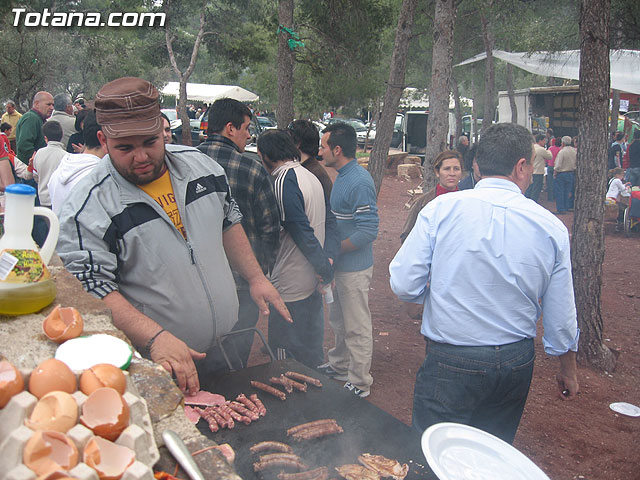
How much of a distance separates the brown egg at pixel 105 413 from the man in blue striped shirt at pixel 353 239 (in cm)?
347

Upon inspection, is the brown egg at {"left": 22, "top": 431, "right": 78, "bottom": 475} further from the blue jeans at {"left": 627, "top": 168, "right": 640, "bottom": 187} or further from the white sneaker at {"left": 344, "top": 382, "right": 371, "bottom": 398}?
the blue jeans at {"left": 627, "top": 168, "right": 640, "bottom": 187}

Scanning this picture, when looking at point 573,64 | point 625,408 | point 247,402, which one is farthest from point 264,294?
point 573,64

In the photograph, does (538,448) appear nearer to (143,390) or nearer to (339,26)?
(143,390)

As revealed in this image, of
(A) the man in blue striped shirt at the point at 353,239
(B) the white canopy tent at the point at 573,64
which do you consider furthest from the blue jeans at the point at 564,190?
(A) the man in blue striped shirt at the point at 353,239

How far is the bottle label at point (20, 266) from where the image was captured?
176 cm

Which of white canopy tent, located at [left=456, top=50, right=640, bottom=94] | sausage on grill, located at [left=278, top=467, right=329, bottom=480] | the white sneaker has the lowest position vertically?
the white sneaker

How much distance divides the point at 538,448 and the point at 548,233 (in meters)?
2.44

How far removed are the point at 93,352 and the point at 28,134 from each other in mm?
7180

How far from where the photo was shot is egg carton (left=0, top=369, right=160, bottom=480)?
3.64ft

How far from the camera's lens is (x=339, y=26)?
1053cm

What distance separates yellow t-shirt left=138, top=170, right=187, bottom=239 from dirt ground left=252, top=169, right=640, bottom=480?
9.71 ft

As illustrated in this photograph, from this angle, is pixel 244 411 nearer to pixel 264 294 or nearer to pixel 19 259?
pixel 264 294

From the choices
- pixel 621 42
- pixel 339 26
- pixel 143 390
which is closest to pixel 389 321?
pixel 143 390

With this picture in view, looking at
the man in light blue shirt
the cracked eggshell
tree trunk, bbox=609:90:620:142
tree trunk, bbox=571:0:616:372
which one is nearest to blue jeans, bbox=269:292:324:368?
the man in light blue shirt
